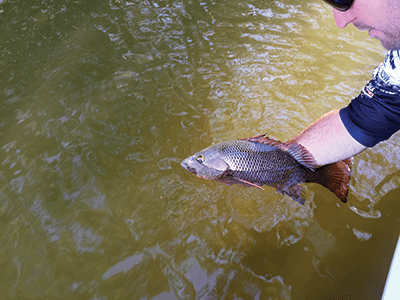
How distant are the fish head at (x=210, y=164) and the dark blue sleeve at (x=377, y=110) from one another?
94 cm

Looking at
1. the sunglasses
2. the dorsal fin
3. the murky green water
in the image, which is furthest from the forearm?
the sunglasses

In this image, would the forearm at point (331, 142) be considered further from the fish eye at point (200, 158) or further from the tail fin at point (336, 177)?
the fish eye at point (200, 158)

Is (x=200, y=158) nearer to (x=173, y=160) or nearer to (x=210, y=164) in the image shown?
(x=210, y=164)

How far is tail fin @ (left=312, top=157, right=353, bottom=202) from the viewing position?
1.93 m

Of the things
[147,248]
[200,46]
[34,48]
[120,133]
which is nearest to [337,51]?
[200,46]

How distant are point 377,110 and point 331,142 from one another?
35 cm

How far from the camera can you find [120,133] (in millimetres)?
3172

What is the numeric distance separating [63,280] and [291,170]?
6.26 feet

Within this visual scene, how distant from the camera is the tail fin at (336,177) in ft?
6.33

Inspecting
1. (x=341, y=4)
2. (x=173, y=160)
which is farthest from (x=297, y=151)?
(x=173, y=160)

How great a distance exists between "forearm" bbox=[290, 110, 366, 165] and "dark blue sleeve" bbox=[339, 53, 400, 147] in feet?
0.17

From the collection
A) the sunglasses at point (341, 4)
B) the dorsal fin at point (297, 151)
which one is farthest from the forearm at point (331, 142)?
the sunglasses at point (341, 4)

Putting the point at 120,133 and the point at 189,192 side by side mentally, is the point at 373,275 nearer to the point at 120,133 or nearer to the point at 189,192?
the point at 189,192

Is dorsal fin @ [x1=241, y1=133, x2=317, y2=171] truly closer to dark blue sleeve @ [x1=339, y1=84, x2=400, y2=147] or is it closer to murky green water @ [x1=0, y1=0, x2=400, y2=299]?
dark blue sleeve @ [x1=339, y1=84, x2=400, y2=147]
